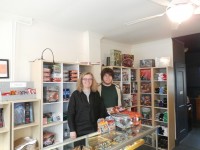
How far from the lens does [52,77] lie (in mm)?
2783

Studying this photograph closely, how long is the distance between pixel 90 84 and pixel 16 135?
1.35m

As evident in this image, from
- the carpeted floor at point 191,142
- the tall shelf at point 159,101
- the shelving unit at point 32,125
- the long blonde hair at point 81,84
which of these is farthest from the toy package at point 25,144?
the carpeted floor at point 191,142

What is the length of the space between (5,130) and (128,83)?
9.01 feet

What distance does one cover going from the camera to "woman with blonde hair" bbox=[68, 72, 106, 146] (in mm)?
2256

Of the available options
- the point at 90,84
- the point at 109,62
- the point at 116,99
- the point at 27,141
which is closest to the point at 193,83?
the point at 109,62

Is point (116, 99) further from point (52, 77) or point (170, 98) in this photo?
point (170, 98)

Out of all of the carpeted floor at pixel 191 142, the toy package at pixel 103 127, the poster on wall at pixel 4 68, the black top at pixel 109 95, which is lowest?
the carpeted floor at pixel 191 142

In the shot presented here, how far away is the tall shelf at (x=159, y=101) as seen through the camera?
154 inches

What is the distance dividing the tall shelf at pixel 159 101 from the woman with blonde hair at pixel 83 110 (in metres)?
2.14

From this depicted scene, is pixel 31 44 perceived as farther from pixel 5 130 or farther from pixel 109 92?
pixel 109 92

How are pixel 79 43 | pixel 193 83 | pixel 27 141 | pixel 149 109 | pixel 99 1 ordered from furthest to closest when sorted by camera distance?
1. pixel 193 83
2. pixel 149 109
3. pixel 79 43
4. pixel 27 141
5. pixel 99 1

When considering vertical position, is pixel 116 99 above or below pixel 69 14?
below

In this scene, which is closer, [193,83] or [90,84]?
[90,84]

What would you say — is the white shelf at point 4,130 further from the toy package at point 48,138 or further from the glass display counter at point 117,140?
the glass display counter at point 117,140
